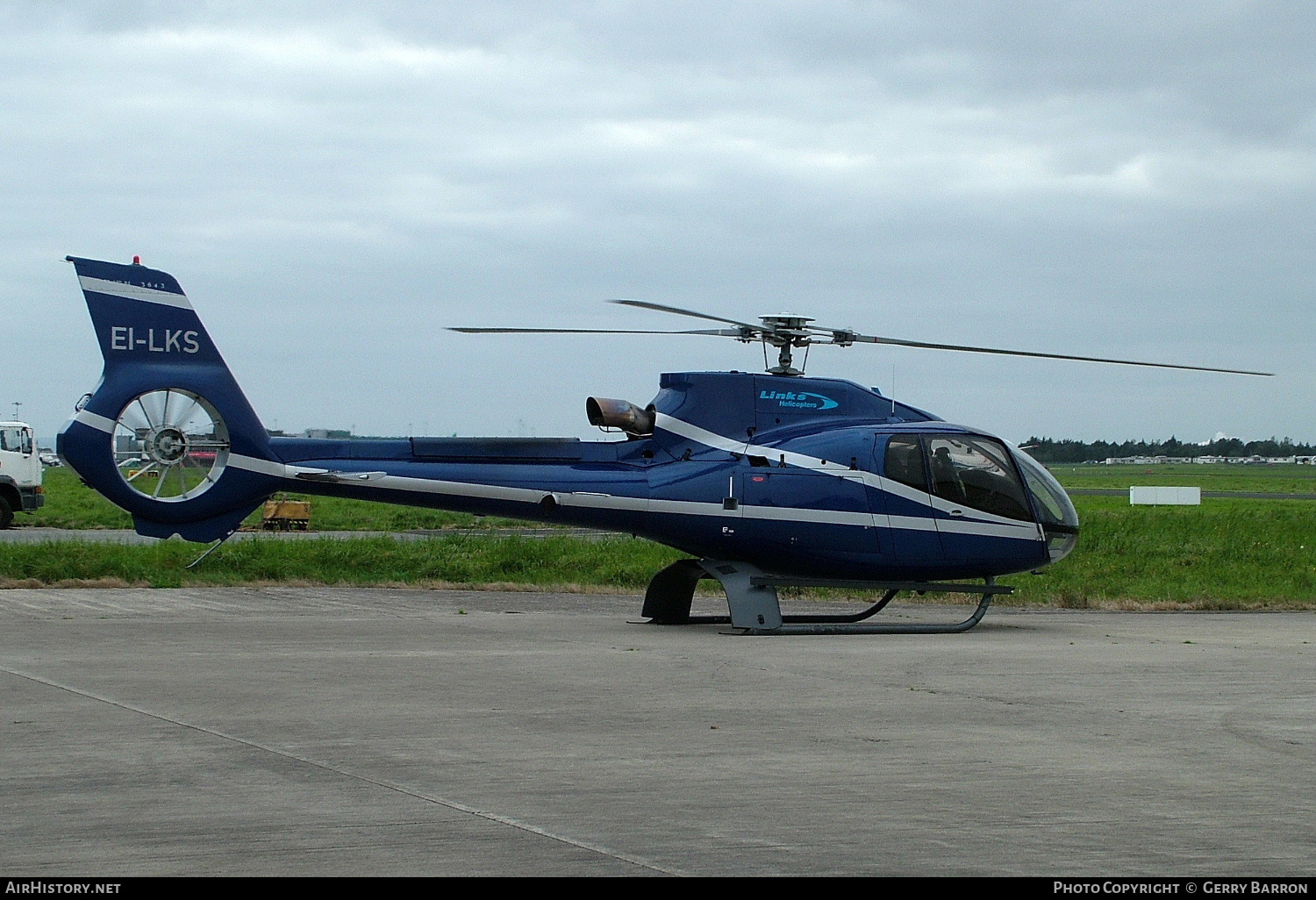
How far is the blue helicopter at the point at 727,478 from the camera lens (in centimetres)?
1505

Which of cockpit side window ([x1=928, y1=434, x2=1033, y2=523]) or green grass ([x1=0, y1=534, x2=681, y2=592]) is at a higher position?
cockpit side window ([x1=928, y1=434, x2=1033, y2=523])

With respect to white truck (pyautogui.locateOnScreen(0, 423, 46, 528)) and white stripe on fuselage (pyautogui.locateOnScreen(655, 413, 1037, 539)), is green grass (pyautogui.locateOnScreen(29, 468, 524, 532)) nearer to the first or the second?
white truck (pyautogui.locateOnScreen(0, 423, 46, 528))

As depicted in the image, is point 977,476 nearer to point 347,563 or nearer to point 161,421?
point 161,421

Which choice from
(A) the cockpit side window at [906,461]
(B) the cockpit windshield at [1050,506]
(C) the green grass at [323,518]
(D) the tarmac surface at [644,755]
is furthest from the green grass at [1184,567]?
(C) the green grass at [323,518]

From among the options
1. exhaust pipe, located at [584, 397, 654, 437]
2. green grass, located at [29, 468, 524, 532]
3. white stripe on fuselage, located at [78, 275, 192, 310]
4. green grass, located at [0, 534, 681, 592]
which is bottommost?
green grass, located at [29, 468, 524, 532]

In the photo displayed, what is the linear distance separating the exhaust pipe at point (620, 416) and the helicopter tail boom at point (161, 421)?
11.9ft

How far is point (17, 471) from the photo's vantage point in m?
35.4

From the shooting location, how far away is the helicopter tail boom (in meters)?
14.4

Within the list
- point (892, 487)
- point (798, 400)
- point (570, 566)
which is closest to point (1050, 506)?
point (892, 487)

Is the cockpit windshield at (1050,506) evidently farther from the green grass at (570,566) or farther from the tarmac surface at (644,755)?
the green grass at (570,566)

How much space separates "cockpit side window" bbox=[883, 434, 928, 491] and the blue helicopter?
0.07 ft

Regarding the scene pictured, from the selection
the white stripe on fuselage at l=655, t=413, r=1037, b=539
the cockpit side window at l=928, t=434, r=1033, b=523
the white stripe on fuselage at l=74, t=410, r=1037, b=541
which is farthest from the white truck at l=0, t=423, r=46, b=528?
the cockpit side window at l=928, t=434, r=1033, b=523
